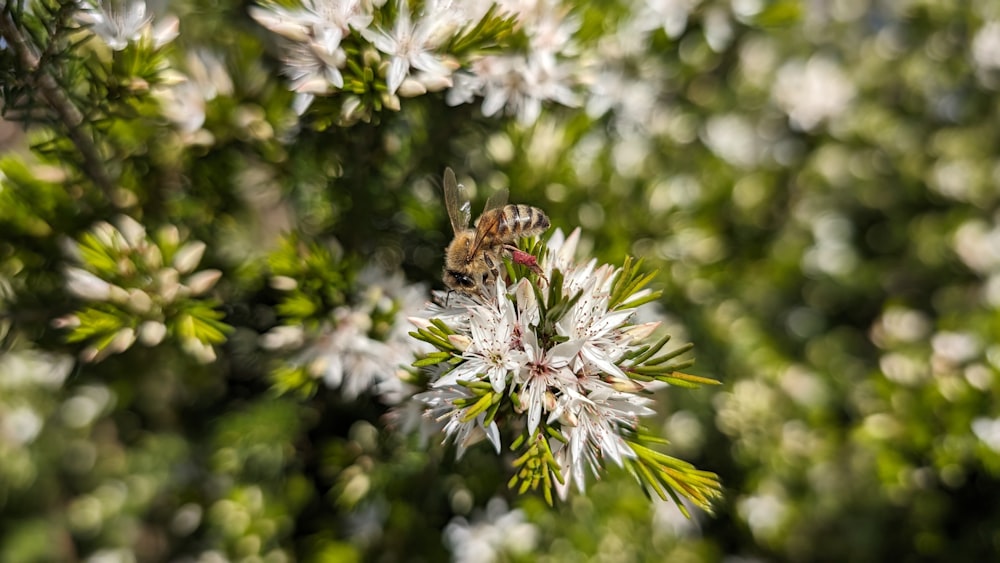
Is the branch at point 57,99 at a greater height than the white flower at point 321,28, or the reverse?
the white flower at point 321,28

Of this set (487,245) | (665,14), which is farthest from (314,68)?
(665,14)

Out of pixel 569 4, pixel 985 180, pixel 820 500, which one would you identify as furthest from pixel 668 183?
pixel 985 180

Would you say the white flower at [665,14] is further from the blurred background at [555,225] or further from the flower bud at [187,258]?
the flower bud at [187,258]

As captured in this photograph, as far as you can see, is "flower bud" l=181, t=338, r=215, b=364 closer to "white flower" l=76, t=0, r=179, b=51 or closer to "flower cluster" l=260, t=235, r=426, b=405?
"flower cluster" l=260, t=235, r=426, b=405

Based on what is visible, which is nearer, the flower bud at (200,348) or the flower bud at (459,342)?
the flower bud at (459,342)

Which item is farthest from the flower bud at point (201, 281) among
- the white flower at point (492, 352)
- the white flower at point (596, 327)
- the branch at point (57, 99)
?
the white flower at point (596, 327)

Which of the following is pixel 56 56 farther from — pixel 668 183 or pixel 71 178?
pixel 668 183

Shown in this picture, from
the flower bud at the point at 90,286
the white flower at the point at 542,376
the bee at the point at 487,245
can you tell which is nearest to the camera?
the white flower at the point at 542,376
